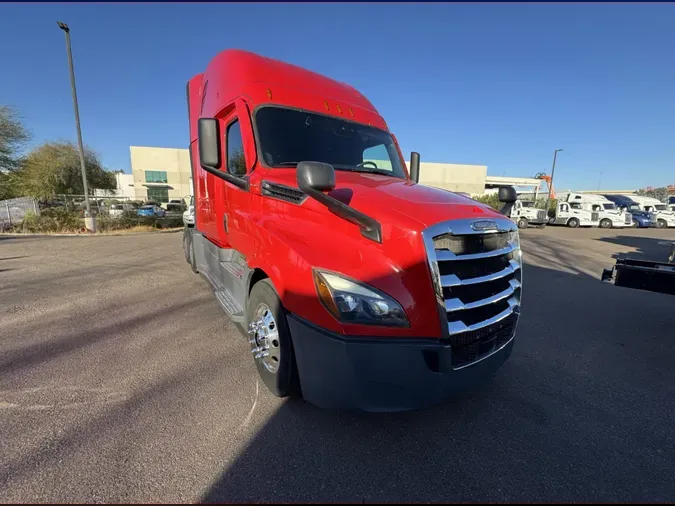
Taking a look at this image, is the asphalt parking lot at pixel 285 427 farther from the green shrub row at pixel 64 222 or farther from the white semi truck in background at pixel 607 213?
the white semi truck in background at pixel 607 213

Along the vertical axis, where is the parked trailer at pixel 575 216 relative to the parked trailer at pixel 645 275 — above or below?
below

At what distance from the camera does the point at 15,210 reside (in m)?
15.3

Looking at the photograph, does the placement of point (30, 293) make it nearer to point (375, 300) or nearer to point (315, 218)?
point (315, 218)

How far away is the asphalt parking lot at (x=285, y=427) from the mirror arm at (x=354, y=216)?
4.79 ft

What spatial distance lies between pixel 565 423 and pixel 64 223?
1941cm

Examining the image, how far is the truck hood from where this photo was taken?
7.01 ft

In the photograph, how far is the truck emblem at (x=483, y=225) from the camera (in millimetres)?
2240

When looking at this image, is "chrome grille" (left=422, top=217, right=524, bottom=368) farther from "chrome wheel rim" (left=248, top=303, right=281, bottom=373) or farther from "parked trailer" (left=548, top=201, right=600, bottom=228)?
"parked trailer" (left=548, top=201, right=600, bottom=228)

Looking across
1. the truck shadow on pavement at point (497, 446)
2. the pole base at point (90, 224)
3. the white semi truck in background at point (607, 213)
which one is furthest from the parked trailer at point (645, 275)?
the white semi truck in background at point (607, 213)

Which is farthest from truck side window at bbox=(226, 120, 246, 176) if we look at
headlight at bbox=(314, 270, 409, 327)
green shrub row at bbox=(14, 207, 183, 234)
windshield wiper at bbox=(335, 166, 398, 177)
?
green shrub row at bbox=(14, 207, 183, 234)

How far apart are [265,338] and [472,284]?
1649 millimetres

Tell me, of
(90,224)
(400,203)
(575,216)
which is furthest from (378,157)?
(575,216)

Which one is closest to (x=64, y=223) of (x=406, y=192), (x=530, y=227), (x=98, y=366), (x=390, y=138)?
(x=98, y=366)

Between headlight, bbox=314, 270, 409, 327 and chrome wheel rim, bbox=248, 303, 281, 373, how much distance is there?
713 mm
